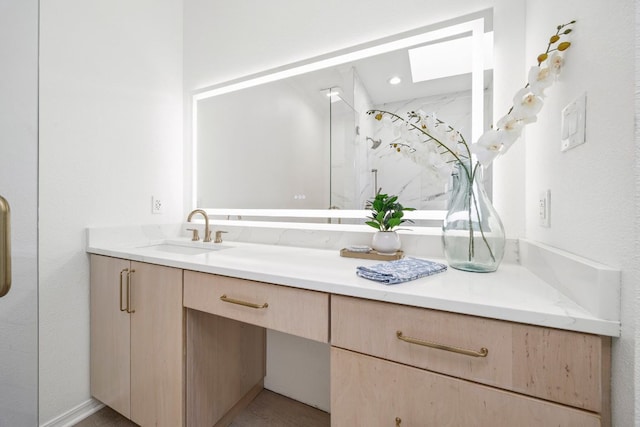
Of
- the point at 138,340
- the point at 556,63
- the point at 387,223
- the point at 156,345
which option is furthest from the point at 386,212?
the point at 138,340

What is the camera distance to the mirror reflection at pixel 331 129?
4.18ft

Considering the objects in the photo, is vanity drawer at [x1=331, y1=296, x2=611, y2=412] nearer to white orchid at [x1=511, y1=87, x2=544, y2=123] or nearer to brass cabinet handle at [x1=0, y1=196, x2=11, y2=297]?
white orchid at [x1=511, y1=87, x2=544, y2=123]

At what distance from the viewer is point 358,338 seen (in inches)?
30.3

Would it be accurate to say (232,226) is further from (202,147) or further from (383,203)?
(383,203)

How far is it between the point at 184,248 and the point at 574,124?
6.32 feet

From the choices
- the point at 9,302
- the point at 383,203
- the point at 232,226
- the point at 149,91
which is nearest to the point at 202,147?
the point at 149,91

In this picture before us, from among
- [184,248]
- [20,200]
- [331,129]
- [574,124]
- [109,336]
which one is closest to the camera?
[574,124]

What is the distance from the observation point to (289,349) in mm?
1611

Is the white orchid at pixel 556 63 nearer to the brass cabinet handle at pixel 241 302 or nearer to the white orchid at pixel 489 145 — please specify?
the white orchid at pixel 489 145

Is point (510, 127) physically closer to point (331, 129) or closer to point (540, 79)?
point (540, 79)

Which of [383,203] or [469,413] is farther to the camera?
[383,203]

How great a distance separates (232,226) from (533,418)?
65.0 inches

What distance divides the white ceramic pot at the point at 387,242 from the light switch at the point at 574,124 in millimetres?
641

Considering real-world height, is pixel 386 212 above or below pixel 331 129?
below
